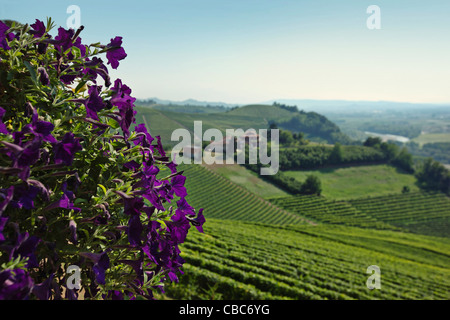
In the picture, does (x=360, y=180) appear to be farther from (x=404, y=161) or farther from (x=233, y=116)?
(x=233, y=116)

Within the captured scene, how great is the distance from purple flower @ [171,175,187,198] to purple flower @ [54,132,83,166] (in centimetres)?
55

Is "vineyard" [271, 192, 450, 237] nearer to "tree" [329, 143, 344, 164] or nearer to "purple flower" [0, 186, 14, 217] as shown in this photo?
"tree" [329, 143, 344, 164]

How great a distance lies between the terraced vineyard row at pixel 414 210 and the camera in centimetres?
6072

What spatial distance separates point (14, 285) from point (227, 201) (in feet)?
186

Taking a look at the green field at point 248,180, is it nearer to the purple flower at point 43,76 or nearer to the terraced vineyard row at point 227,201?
the terraced vineyard row at point 227,201

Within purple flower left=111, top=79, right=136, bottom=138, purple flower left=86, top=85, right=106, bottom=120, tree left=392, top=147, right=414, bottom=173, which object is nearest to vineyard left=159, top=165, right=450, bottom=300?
purple flower left=111, top=79, right=136, bottom=138

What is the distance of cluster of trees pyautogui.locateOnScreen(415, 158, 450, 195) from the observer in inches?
3135

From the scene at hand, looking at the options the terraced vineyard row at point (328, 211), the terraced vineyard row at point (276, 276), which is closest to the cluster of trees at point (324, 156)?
the terraced vineyard row at point (328, 211)

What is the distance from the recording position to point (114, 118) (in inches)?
50.0

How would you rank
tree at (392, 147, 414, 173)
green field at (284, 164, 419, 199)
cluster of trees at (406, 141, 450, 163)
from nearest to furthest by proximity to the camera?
green field at (284, 164, 419, 199) → tree at (392, 147, 414, 173) → cluster of trees at (406, 141, 450, 163)

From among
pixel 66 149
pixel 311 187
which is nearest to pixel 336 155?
pixel 311 187
